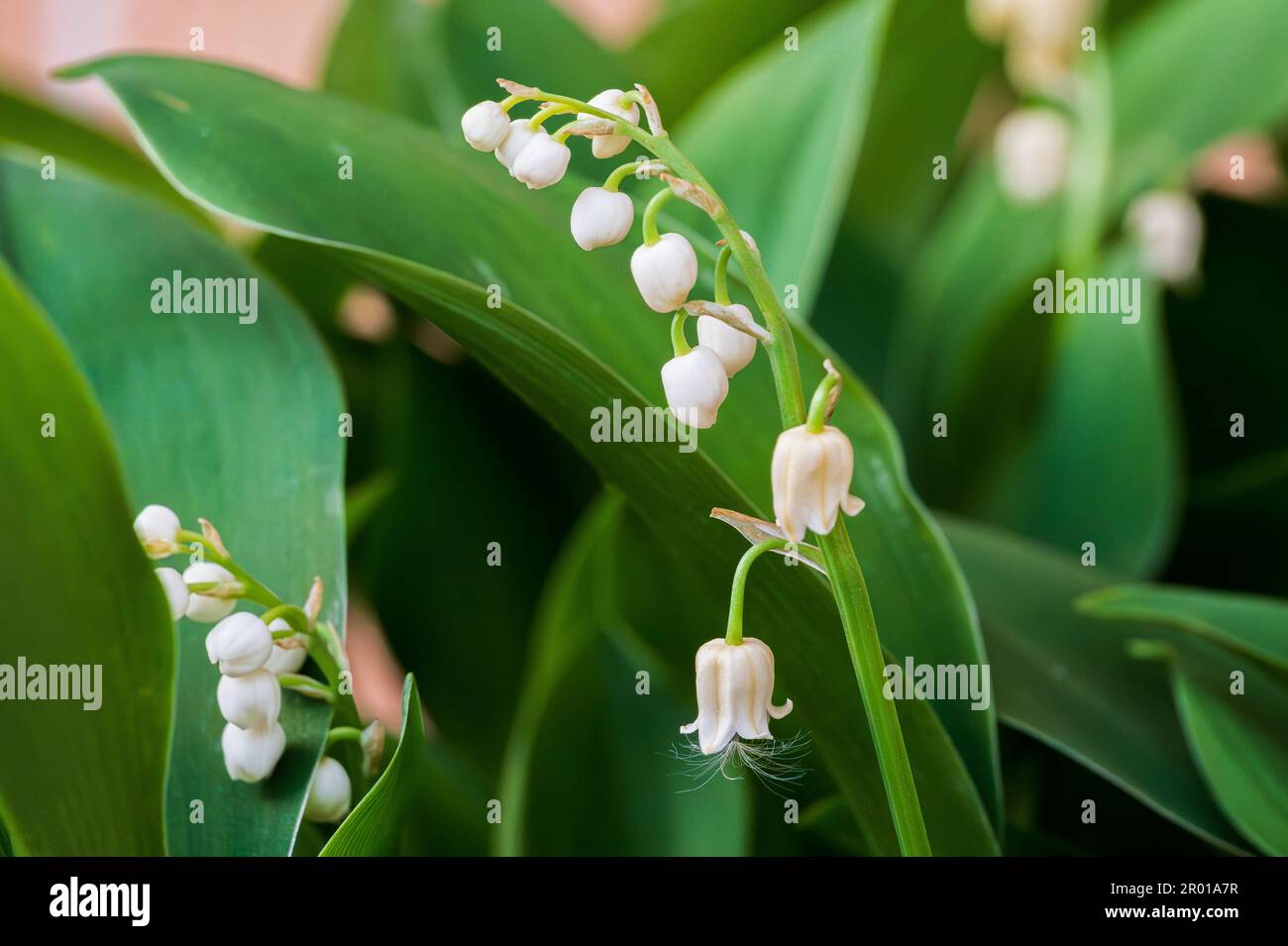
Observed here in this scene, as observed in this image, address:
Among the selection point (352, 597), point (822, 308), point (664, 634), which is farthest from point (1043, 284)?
point (352, 597)

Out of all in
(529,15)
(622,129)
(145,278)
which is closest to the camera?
(622,129)

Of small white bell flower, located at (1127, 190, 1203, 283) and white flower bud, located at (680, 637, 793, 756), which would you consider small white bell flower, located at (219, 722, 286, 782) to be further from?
small white bell flower, located at (1127, 190, 1203, 283)

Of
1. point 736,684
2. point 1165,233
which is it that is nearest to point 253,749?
point 736,684

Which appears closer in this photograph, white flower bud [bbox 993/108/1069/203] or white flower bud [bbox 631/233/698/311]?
white flower bud [bbox 631/233/698/311]

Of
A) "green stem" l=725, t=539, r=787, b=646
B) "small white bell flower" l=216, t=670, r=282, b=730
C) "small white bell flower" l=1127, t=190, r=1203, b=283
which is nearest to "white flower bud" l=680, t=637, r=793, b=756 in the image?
"green stem" l=725, t=539, r=787, b=646

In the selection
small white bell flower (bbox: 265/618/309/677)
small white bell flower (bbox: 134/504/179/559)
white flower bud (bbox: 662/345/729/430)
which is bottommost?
small white bell flower (bbox: 265/618/309/677)

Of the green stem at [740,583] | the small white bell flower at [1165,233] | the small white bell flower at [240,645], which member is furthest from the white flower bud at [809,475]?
the small white bell flower at [1165,233]
